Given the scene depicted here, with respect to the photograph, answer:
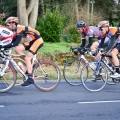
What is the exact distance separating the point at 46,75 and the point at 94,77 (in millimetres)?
1377

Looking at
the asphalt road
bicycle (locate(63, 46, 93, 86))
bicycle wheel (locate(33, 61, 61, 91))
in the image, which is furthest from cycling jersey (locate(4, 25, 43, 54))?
bicycle (locate(63, 46, 93, 86))

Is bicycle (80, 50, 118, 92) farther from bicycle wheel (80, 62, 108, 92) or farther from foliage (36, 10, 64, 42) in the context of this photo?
foliage (36, 10, 64, 42)

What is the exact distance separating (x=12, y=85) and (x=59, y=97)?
4.20 feet

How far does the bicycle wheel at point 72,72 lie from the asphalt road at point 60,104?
0.38 metres

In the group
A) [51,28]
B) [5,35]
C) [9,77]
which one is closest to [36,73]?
[9,77]

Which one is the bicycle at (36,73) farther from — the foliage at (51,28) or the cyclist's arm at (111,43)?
the foliage at (51,28)

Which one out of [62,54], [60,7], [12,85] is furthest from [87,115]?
[60,7]

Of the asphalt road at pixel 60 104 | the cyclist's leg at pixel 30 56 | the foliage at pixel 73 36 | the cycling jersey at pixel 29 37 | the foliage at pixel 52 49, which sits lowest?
the foliage at pixel 73 36

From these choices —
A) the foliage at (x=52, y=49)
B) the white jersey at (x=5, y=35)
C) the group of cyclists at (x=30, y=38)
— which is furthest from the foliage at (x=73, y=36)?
the white jersey at (x=5, y=35)

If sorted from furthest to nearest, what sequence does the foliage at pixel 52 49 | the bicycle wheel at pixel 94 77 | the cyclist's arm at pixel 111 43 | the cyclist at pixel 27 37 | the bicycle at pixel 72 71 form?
the foliage at pixel 52 49, the bicycle at pixel 72 71, the bicycle wheel at pixel 94 77, the cyclist's arm at pixel 111 43, the cyclist at pixel 27 37

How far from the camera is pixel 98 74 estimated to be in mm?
11094

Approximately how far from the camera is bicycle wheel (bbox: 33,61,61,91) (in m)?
10.5

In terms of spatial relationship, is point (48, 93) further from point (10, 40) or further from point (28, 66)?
point (10, 40)

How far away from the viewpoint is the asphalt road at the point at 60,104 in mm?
7887
